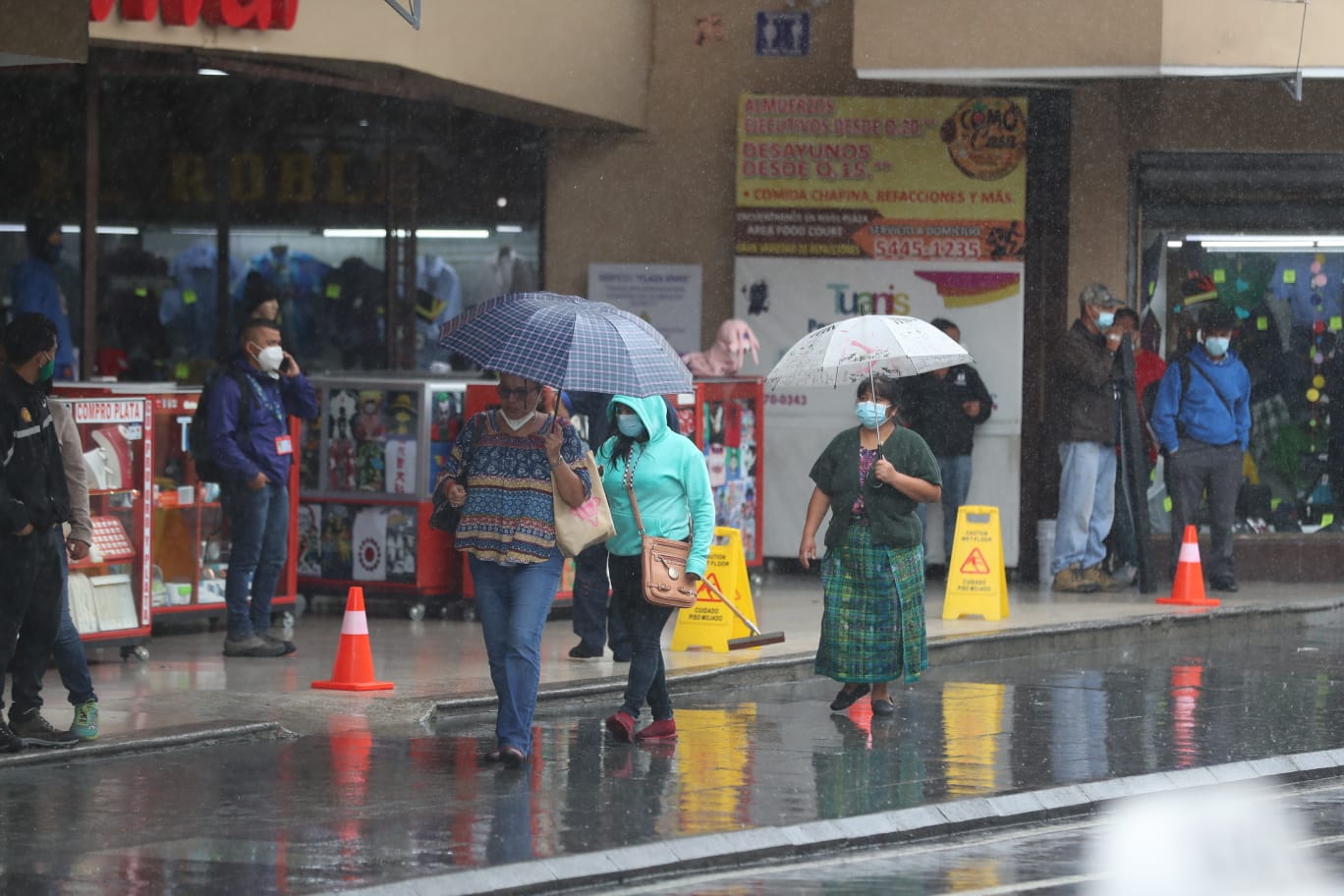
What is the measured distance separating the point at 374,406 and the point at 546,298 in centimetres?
546

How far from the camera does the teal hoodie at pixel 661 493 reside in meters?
10.4

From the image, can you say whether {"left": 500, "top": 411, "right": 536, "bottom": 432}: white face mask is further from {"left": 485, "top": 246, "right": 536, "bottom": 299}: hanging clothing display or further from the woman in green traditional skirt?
{"left": 485, "top": 246, "right": 536, "bottom": 299}: hanging clothing display

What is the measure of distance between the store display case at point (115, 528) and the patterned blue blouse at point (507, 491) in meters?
3.62

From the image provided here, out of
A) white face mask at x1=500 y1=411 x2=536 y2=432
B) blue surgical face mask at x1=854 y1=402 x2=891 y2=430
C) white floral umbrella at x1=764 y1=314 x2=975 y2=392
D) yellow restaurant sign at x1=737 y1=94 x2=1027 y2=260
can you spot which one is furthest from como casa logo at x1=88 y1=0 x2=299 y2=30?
white face mask at x1=500 y1=411 x2=536 y2=432

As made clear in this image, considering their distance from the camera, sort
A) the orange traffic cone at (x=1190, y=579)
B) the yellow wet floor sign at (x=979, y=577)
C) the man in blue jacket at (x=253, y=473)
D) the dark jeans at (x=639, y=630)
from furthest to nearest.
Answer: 1. the orange traffic cone at (x=1190, y=579)
2. the yellow wet floor sign at (x=979, y=577)
3. the man in blue jacket at (x=253, y=473)
4. the dark jeans at (x=639, y=630)

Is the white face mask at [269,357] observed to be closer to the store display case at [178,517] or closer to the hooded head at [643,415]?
the store display case at [178,517]

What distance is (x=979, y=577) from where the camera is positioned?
1516 cm

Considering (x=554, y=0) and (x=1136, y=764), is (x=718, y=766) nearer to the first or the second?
(x=1136, y=764)

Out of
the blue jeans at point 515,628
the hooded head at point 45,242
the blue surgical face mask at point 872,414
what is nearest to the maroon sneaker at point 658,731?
the blue jeans at point 515,628

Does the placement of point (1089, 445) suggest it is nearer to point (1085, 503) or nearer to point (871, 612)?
point (1085, 503)

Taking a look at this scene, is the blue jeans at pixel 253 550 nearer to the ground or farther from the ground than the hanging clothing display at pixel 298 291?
nearer to the ground

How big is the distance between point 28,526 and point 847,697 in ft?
14.1

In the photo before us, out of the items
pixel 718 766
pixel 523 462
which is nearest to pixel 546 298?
pixel 523 462

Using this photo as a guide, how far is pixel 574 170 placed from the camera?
18875 mm
